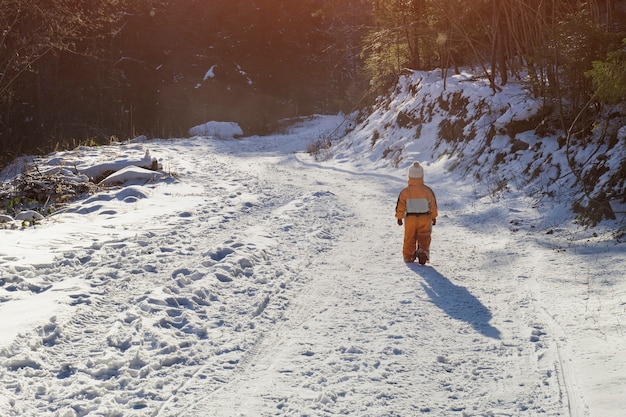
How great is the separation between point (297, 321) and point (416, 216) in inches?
110

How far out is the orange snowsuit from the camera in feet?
24.8

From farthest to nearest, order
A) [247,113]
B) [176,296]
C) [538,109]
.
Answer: [247,113] → [538,109] → [176,296]

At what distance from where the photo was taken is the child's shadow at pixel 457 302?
532cm

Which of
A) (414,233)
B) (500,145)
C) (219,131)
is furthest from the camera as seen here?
(219,131)

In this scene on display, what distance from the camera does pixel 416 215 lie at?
7.58 m

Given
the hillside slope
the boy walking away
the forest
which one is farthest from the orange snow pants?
the forest

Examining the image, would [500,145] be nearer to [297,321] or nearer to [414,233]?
[414,233]

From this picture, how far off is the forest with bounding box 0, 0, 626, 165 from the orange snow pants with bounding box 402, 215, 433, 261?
220 inches

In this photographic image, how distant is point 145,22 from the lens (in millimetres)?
48812

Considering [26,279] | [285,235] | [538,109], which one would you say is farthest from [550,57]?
[26,279]

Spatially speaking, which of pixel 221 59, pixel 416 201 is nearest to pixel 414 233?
pixel 416 201

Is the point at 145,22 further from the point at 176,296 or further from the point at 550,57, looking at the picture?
the point at 176,296

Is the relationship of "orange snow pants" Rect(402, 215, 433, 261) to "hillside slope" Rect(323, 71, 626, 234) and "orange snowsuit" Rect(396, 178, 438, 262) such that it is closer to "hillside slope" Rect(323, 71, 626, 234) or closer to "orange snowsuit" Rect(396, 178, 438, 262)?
"orange snowsuit" Rect(396, 178, 438, 262)

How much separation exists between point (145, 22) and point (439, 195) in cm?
4264
